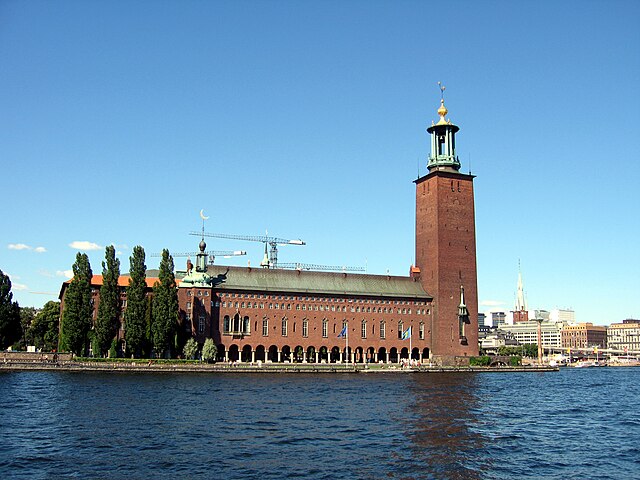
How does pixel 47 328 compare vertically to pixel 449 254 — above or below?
below

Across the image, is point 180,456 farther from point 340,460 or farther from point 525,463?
point 525,463

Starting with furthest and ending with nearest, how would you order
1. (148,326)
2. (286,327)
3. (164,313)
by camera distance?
(286,327), (148,326), (164,313)

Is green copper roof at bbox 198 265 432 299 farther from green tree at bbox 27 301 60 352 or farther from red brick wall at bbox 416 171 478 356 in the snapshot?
green tree at bbox 27 301 60 352

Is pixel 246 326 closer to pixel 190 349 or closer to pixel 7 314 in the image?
pixel 190 349

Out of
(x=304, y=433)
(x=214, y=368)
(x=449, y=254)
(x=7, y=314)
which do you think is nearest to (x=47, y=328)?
(x=7, y=314)

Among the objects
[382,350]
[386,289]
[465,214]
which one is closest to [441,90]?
[465,214]

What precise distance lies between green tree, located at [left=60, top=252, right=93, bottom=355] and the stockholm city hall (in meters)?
19.9

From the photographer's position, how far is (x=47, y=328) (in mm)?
109125

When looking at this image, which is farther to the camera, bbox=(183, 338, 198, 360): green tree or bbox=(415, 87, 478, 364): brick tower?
bbox=(415, 87, 478, 364): brick tower

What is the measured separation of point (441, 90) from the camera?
11556 centimetres

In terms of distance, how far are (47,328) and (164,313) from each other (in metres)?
35.5

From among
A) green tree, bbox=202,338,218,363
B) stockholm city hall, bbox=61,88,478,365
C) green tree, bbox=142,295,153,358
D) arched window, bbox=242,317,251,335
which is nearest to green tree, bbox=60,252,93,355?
green tree, bbox=142,295,153,358

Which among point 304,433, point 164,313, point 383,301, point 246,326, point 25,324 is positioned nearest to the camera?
point 304,433

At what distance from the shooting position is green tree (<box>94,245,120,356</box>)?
8088cm
